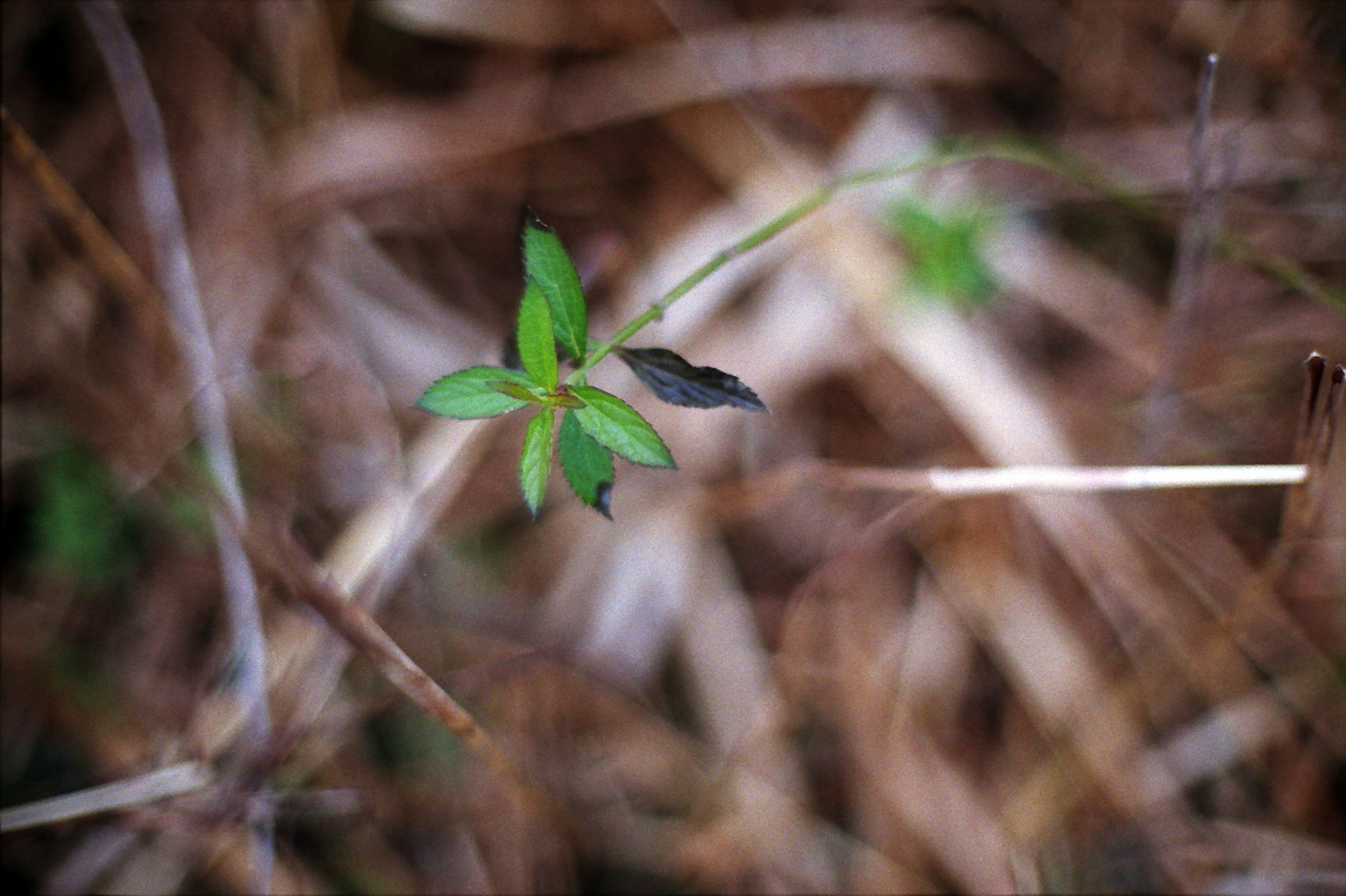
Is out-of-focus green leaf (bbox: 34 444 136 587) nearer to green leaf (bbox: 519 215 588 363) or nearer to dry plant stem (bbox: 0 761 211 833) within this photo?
dry plant stem (bbox: 0 761 211 833)

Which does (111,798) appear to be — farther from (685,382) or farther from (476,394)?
(685,382)

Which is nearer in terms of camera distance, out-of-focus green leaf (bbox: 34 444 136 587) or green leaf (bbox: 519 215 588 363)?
green leaf (bbox: 519 215 588 363)

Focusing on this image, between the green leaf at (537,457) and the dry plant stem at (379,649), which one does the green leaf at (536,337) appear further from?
the dry plant stem at (379,649)

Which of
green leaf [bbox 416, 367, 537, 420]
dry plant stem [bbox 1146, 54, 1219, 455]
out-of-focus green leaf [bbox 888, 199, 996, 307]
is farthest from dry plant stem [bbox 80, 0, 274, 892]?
dry plant stem [bbox 1146, 54, 1219, 455]

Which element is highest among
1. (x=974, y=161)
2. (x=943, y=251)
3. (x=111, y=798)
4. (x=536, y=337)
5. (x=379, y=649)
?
(x=974, y=161)

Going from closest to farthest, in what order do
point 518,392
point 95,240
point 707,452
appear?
point 518,392, point 95,240, point 707,452

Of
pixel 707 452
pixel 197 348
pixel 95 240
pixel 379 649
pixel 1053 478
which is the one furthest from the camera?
pixel 707 452

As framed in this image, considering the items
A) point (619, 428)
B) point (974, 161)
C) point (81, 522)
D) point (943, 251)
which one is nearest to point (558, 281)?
point (619, 428)
